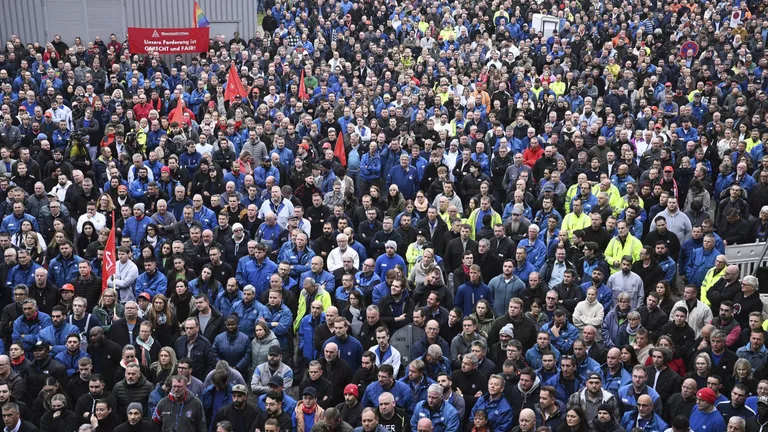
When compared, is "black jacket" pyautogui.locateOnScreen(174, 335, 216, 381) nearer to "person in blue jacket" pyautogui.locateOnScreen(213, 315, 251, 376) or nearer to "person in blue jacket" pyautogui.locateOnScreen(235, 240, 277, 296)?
"person in blue jacket" pyautogui.locateOnScreen(213, 315, 251, 376)

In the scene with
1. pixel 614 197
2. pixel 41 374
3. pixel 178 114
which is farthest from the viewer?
pixel 178 114

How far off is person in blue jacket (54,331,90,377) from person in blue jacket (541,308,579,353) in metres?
5.46

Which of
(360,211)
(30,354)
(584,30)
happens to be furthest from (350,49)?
(30,354)

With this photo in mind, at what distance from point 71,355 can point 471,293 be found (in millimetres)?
5043

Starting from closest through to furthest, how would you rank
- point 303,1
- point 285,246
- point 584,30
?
point 285,246, point 584,30, point 303,1

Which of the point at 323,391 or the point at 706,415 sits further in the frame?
the point at 323,391

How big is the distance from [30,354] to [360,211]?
18.2ft

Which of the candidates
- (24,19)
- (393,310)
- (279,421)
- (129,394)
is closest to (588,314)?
(393,310)

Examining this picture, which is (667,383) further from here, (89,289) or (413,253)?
(89,289)

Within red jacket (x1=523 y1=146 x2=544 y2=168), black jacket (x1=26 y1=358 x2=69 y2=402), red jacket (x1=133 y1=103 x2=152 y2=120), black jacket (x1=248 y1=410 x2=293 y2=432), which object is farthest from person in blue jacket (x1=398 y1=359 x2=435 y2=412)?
red jacket (x1=133 y1=103 x2=152 y2=120)

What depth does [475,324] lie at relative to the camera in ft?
37.5

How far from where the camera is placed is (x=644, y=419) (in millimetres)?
10031

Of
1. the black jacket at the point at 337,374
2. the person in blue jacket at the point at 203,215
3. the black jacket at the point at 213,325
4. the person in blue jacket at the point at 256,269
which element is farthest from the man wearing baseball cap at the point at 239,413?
the person in blue jacket at the point at 203,215

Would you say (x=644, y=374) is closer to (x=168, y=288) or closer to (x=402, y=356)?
(x=402, y=356)
